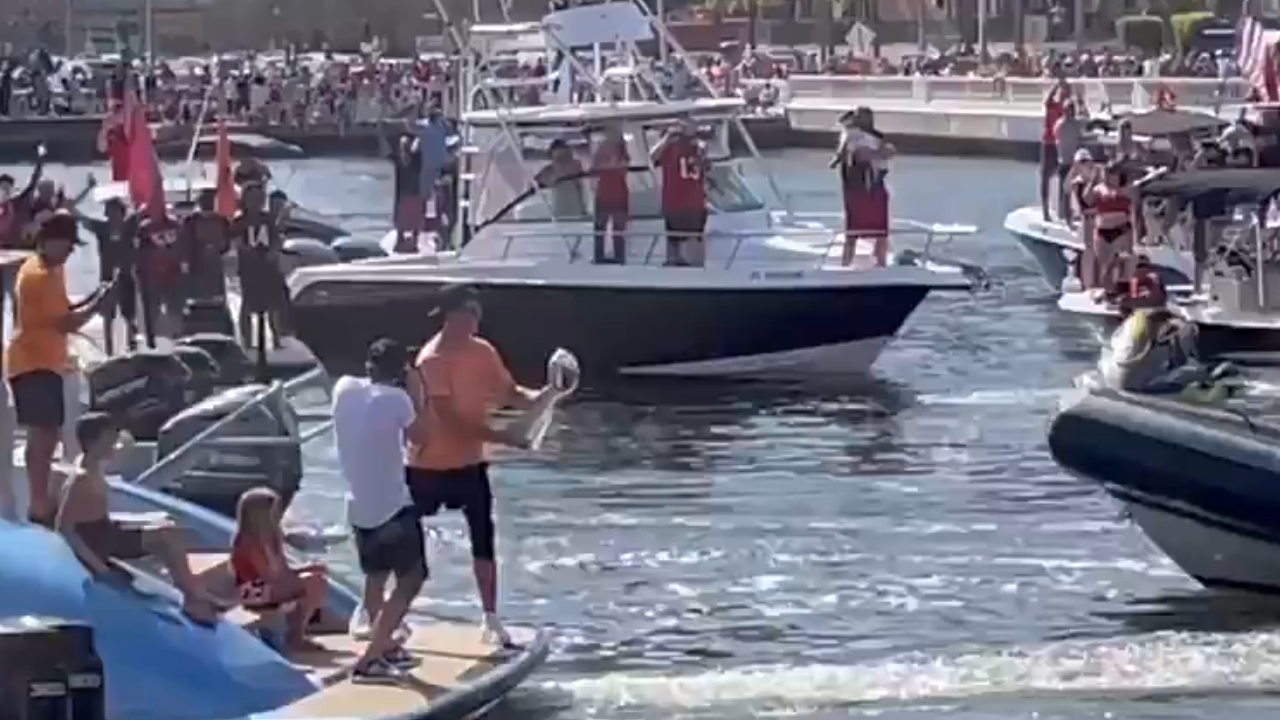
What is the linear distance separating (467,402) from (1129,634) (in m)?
4.31

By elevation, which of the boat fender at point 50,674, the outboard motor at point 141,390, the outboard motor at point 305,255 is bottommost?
the outboard motor at point 305,255

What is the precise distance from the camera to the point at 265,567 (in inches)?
531

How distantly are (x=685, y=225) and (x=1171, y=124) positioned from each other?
10839 millimetres

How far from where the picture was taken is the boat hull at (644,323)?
26938 mm

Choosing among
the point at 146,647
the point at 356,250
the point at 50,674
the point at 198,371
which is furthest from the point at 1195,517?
the point at 356,250

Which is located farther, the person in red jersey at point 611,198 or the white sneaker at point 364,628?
the person in red jersey at point 611,198

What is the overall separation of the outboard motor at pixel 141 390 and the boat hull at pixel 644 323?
623cm

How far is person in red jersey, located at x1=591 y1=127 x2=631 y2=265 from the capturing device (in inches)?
1067

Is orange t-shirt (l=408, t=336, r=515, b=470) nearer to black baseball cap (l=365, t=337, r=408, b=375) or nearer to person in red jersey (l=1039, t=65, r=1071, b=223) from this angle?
black baseball cap (l=365, t=337, r=408, b=375)

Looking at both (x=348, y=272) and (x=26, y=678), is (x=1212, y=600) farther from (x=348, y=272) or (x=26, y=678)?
(x=348, y=272)

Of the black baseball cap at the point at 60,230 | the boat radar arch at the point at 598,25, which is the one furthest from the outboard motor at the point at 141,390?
the boat radar arch at the point at 598,25

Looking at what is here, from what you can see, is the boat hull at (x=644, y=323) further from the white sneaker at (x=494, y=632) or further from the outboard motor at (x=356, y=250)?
the white sneaker at (x=494, y=632)

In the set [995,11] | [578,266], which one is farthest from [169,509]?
[995,11]

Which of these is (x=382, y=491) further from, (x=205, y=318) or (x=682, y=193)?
(x=682, y=193)
